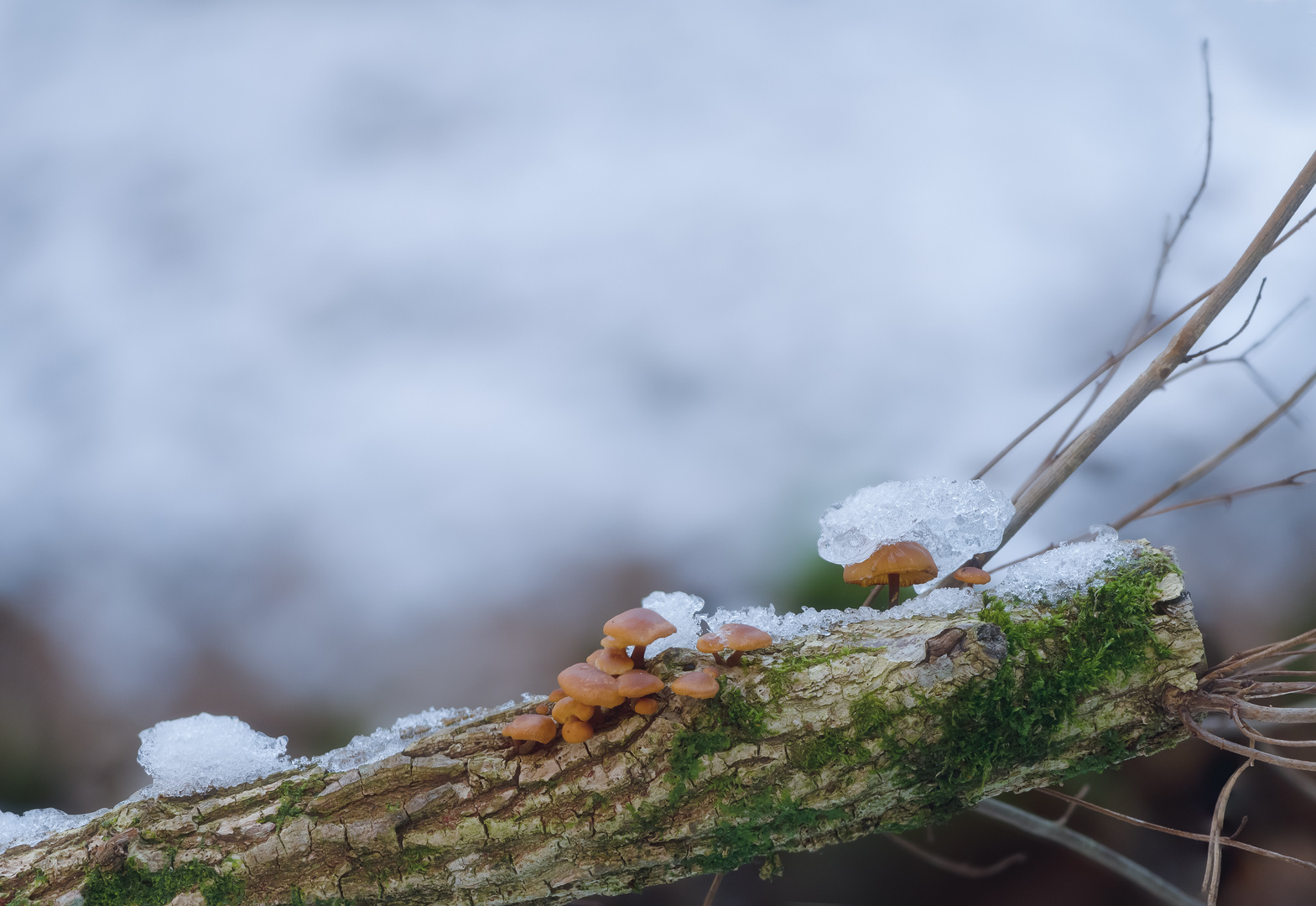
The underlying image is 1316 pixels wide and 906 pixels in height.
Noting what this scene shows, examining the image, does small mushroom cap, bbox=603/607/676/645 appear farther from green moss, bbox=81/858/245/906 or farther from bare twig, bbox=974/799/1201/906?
bare twig, bbox=974/799/1201/906

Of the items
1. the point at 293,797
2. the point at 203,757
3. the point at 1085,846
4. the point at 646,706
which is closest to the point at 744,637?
the point at 646,706

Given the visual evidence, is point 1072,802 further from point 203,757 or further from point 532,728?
point 203,757

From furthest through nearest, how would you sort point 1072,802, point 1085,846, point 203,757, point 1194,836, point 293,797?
point 1085,846 < point 1072,802 < point 203,757 < point 293,797 < point 1194,836

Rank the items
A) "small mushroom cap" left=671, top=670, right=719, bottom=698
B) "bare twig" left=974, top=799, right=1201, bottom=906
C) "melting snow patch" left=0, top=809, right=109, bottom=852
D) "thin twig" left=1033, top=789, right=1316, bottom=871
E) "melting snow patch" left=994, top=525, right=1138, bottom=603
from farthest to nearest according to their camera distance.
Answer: "bare twig" left=974, top=799, right=1201, bottom=906, "melting snow patch" left=0, top=809, right=109, bottom=852, "melting snow patch" left=994, top=525, right=1138, bottom=603, "small mushroom cap" left=671, top=670, right=719, bottom=698, "thin twig" left=1033, top=789, right=1316, bottom=871

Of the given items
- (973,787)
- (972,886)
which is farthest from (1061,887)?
(973,787)

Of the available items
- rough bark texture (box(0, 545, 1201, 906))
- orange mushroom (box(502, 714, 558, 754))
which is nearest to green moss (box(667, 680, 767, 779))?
rough bark texture (box(0, 545, 1201, 906))
